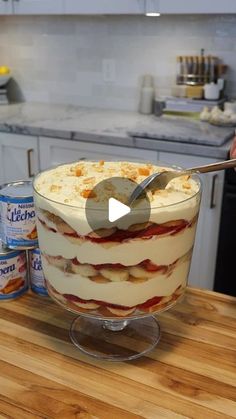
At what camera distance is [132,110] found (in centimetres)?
243

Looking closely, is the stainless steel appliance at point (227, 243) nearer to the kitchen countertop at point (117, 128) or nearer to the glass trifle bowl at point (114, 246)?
the kitchen countertop at point (117, 128)

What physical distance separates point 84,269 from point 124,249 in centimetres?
7

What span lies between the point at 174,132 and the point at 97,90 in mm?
784

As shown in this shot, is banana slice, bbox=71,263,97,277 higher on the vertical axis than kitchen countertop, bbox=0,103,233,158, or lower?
higher

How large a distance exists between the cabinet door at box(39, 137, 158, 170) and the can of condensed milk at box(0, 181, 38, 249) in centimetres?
102

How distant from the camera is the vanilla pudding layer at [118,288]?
2.19ft

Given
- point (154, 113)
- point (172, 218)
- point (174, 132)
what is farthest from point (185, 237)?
point (154, 113)

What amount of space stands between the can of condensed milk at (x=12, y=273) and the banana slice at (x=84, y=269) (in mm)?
206
